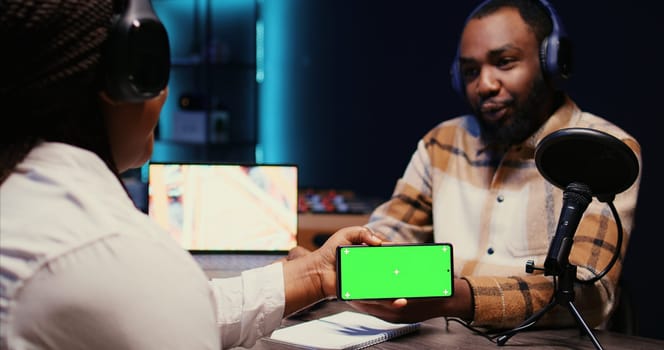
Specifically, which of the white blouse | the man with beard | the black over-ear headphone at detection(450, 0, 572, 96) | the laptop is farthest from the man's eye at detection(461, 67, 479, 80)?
the white blouse

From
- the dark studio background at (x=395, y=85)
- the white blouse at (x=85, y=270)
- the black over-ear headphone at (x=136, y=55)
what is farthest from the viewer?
the dark studio background at (x=395, y=85)

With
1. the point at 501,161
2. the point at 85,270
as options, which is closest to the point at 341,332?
the point at 501,161

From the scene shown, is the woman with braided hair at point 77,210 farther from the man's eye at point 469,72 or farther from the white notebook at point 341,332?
the man's eye at point 469,72

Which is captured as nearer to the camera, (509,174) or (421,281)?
(421,281)

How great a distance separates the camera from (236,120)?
5949 mm

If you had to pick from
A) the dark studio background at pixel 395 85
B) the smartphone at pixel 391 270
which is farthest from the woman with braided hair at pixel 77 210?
the dark studio background at pixel 395 85

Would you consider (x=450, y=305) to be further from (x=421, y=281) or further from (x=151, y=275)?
(x=151, y=275)

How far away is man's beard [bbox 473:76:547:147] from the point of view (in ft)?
6.14

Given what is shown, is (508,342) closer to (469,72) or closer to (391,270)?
(391,270)

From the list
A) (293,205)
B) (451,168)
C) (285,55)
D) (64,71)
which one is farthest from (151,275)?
(285,55)

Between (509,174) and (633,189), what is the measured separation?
315 mm

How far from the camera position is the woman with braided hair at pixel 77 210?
Answer: 2.10ft

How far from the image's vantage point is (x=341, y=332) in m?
1.41

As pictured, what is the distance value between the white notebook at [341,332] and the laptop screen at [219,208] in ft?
1.49
